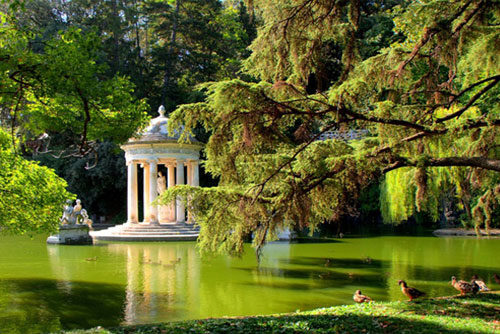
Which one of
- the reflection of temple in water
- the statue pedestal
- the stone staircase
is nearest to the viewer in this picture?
the reflection of temple in water

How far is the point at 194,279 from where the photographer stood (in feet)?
39.7

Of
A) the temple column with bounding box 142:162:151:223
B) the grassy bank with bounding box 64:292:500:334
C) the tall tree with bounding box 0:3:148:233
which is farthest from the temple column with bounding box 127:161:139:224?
the grassy bank with bounding box 64:292:500:334

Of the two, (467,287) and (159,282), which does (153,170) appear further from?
(467,287)

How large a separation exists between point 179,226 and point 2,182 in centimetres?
1612

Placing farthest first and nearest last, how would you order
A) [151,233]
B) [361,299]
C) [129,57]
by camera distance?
[129,57] < [151,233] < [361,299]

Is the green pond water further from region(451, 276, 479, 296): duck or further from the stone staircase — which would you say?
the stone staircase

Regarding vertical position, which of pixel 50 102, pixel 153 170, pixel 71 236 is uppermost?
pixel 153 170

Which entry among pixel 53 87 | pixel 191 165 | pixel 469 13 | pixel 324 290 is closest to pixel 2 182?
pixel 53 87

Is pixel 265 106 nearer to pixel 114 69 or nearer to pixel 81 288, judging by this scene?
pixel 81 288

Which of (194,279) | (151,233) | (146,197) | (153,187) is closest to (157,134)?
(153,187)

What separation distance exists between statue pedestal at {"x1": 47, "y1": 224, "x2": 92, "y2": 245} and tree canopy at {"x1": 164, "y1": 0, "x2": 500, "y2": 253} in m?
14.6

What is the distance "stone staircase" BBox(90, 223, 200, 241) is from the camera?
22672mm

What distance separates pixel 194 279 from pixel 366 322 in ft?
20.0

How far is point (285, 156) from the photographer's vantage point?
8008mm
